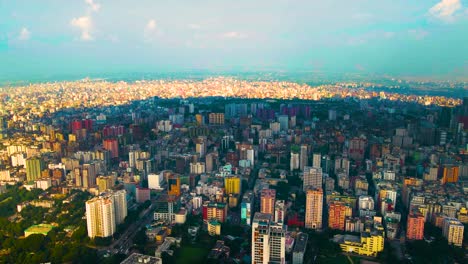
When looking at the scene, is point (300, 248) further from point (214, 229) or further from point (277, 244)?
point (214, 229)

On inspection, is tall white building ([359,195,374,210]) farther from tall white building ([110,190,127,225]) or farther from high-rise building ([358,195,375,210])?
tall white building ([110,190,127,225])

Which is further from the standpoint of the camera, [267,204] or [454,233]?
[267,204]

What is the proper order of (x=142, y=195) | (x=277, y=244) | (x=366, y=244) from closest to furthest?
1. (x=277, y=244)
2. (x=366, y=244)
3. (x=142, y=195)

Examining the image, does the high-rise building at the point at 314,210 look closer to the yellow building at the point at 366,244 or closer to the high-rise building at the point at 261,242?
the yellow building at the point at 366,244

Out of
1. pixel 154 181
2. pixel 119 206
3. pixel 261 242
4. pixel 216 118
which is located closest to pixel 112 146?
pixel 154 181

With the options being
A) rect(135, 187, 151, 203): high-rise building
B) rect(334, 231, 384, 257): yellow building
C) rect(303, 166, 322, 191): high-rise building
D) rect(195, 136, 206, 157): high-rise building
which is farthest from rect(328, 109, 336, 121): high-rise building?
rect(334, 231, 384, 257): yellow building

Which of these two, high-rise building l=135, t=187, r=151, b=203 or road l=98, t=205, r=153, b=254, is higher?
high-rise building l=135, t=187, r=151, b=203

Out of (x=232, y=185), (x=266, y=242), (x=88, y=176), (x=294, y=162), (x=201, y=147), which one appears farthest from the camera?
(x=201, y=147)
